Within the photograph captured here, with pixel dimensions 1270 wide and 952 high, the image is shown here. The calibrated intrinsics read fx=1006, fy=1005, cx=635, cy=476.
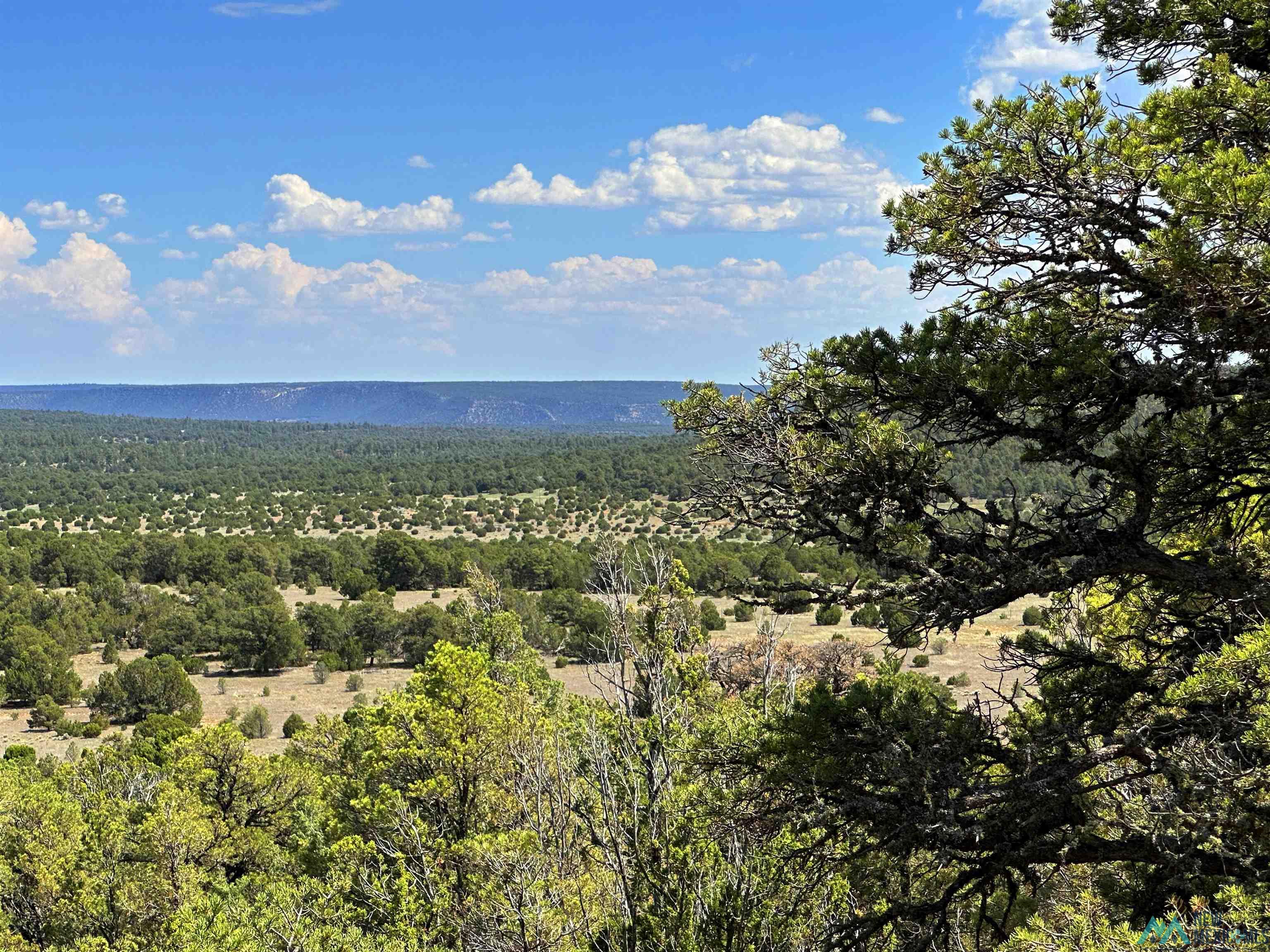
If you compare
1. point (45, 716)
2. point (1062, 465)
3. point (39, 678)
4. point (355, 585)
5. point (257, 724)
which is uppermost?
point (1062, 465)

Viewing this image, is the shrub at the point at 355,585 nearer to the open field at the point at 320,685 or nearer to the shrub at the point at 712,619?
the open field at the point at 320,685

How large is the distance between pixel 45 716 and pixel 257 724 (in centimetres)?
776

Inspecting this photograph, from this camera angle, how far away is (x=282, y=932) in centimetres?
892

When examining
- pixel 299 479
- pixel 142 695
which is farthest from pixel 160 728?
pixel 299 479

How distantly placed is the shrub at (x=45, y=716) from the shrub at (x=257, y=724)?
21.3 ft

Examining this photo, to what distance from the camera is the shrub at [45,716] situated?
3375cm

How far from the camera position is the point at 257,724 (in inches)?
1278

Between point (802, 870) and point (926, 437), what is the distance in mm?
2778

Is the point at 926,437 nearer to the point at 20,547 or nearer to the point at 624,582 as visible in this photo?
the point at 624,582

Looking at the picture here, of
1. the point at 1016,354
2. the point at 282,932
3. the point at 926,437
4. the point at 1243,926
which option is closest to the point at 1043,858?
the point at 1243,926

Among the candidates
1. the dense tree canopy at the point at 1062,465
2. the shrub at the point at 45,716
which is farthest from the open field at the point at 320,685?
the dense tree canopy at the point at 1062,465

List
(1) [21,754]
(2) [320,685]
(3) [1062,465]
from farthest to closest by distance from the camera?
(2) [320,685], (1) [21,754], (3) [1062,465]

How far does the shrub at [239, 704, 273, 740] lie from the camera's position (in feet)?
106

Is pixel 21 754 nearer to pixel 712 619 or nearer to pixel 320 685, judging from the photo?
pixel 320 685
